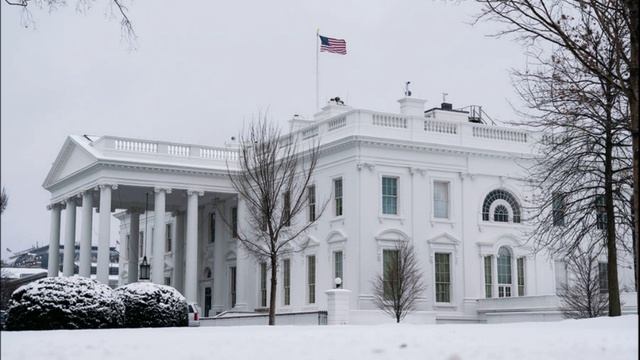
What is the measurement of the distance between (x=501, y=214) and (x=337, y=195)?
818cm

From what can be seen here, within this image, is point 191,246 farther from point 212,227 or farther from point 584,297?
point 584,297

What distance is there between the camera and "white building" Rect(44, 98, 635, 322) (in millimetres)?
44562

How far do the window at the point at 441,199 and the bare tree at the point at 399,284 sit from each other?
294 cm

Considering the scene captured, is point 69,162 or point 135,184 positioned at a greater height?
point 69,162

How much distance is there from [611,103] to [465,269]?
2083 cm

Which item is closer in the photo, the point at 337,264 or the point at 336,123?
the point at 337,264

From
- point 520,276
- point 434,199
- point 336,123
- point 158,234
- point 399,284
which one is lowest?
point 399,284

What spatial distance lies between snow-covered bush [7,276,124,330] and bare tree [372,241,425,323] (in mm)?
21754

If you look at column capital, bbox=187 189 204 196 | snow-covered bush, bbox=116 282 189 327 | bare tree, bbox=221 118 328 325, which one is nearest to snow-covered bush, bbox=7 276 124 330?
snow-covered bush, bbox=116 282 189 327

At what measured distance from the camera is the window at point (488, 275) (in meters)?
47.0

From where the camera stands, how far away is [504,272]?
47656 mm

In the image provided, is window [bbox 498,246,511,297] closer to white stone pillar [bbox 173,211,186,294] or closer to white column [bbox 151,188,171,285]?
white column [bbox 151,188,171,285]

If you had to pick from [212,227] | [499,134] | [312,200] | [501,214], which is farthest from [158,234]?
[499,134]

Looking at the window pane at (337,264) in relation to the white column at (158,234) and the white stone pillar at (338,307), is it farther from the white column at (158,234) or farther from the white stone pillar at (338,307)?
the white column at (158,234)
